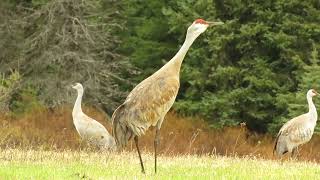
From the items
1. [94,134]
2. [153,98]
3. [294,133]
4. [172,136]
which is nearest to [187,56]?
[172,136]

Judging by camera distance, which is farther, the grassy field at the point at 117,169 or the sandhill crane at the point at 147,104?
the sandhill crane at the point at 147,104

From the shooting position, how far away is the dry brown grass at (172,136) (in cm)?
1897

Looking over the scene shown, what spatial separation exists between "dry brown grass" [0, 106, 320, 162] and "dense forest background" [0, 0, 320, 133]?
3.27 ft

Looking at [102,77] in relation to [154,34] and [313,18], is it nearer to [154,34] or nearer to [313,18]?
[154,34]

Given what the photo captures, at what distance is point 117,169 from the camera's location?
34.0 feet

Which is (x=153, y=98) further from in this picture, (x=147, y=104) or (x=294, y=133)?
(x=294, y=133)

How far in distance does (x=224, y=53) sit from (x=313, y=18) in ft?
11.2

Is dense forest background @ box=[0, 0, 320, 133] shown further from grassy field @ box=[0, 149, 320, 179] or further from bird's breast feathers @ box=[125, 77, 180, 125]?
bird's breast feathers @ box=[125, 77, 180, 125]

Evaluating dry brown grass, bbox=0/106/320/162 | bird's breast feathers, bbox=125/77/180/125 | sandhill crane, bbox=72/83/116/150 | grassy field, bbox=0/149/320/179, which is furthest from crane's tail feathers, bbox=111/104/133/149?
sandhill crane, bbox=72/83/116/150

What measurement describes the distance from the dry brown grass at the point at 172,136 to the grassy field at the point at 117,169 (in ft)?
12.7

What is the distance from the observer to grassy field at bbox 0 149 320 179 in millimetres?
9438

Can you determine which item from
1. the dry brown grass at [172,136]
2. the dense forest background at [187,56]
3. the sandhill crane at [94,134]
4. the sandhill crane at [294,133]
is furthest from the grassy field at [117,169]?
the dense forest background at [187,56]

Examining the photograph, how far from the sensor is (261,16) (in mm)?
27859

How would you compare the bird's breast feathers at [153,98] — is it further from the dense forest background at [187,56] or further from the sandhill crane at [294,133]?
the dense forest background at [187,56]
